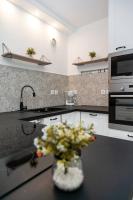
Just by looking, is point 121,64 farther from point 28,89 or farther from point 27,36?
point 27,36

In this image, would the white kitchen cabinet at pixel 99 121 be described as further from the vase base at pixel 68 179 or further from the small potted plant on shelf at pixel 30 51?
the vase base at pixel 68 179

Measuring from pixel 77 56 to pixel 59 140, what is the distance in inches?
124

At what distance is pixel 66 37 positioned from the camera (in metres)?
3.52

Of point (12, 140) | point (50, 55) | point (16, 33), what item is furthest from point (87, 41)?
point (12, 140)

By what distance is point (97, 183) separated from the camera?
578 millimetres

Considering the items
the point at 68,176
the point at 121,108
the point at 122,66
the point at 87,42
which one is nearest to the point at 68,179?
the point at 68,176

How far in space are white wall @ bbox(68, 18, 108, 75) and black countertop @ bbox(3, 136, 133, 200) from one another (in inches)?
98.7

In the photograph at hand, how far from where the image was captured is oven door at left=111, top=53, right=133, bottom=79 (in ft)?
6.40

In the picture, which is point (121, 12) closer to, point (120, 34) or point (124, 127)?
point (120, 34)

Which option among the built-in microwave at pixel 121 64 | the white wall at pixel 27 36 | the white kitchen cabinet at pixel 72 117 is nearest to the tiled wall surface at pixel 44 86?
the white wall at pixel 27 36

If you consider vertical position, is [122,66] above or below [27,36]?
below

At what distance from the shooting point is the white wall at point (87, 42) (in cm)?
301

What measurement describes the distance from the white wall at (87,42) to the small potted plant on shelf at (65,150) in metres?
2.73

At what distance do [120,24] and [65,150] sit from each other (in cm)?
213
